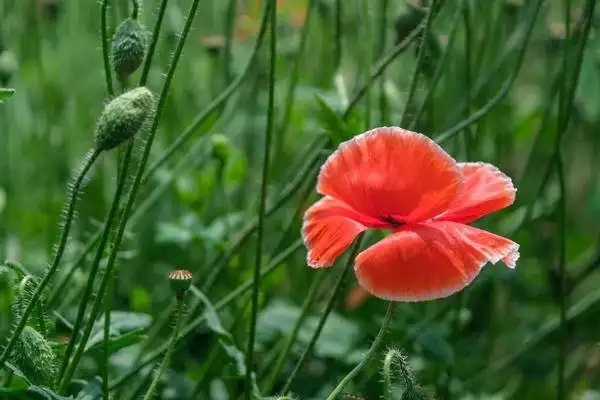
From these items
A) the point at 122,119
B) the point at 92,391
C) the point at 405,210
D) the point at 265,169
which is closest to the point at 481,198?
the point at 405,210

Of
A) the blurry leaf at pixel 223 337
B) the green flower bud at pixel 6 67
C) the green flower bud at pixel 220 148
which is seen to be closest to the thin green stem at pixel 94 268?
the blurry leaf at pixel 223 337

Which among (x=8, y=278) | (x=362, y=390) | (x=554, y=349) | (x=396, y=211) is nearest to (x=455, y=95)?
(x=554, y=349)

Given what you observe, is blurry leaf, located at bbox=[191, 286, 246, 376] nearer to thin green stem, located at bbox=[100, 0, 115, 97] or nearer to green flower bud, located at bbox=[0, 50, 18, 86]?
thin green stem, located at bbox=[100, 0, 115, 97]

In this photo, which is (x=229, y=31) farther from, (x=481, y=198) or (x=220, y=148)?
(x=481, y=198)

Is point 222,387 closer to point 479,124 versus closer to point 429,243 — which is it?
point 479,124

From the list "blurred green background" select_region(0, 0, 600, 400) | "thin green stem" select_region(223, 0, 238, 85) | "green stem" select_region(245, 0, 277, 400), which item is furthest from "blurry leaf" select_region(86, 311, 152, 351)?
"thin green stem" select_region(223, 0, 238, 85)

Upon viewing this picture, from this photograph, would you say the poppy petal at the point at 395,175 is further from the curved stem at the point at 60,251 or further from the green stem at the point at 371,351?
the curved stem at the point at 60,251
